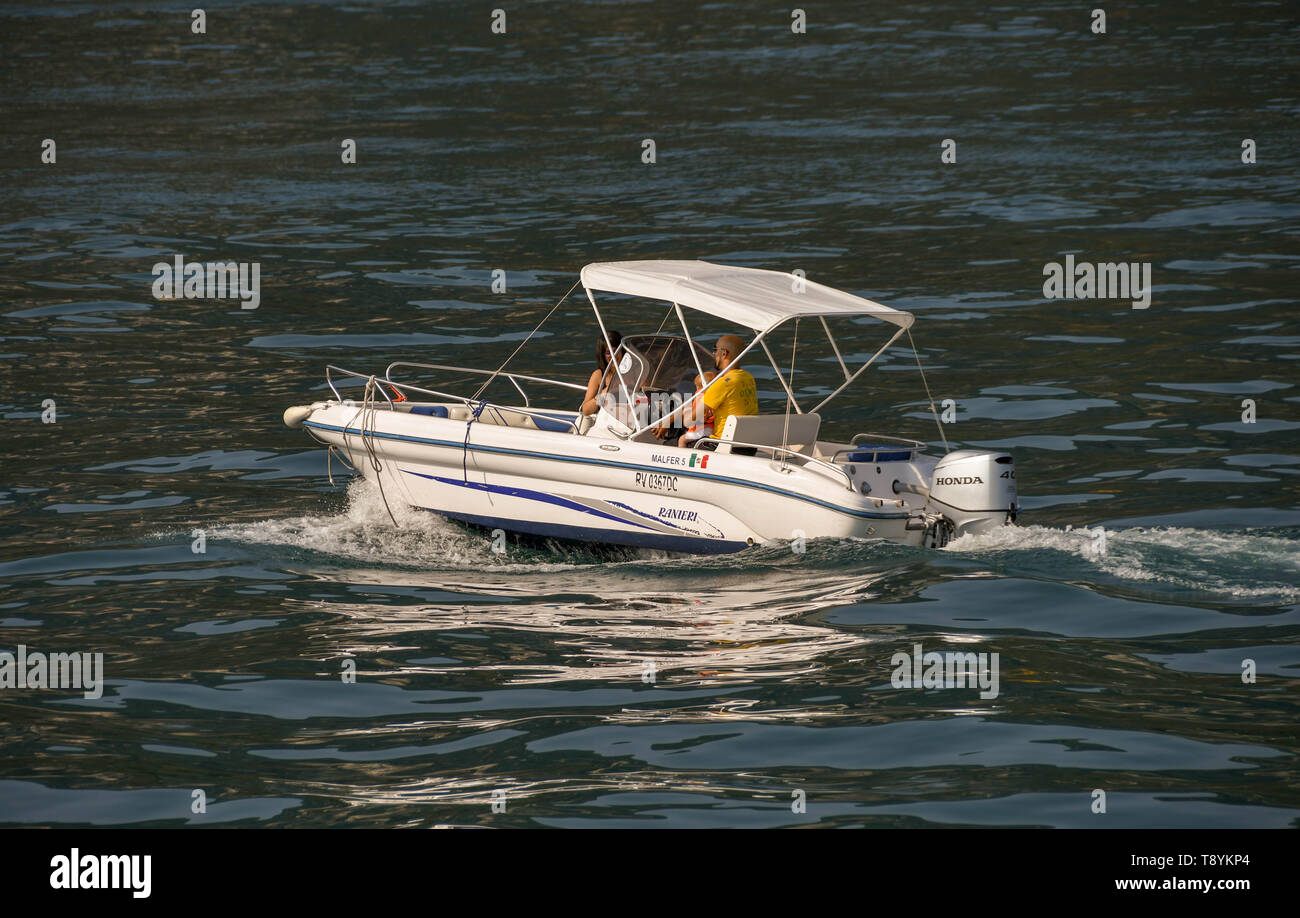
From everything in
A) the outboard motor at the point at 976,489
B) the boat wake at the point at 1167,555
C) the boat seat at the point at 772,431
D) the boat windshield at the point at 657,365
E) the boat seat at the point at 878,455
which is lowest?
the boat wake at the point at 1167,555

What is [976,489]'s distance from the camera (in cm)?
1198

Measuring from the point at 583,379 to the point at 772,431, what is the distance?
20.9 ft

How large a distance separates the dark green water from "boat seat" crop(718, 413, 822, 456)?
100 centimetres

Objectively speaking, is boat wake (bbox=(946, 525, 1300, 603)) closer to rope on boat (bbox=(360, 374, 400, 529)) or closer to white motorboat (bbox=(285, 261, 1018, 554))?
white motorboat (bbox=(285, 261, 1018, 554))

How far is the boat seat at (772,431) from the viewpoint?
41.3ft

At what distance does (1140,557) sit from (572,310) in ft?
40.6

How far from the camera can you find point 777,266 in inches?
883

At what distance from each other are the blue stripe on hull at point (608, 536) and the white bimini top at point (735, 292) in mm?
1706

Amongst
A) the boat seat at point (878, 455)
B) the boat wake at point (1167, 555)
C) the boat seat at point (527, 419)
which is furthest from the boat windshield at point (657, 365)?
the boat wake at point (1167, 555)

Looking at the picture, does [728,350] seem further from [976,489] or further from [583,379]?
[583,379]

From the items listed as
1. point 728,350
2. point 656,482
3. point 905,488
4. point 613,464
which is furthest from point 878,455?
point 613,464

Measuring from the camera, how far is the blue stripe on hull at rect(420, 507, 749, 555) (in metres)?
12.5

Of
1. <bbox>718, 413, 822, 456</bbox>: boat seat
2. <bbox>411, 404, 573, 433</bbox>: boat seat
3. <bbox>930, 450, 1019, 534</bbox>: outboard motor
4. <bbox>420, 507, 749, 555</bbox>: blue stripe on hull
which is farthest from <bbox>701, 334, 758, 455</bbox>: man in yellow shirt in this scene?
<bbox>930, 450, 1019, 534</bbox>: outboard motor

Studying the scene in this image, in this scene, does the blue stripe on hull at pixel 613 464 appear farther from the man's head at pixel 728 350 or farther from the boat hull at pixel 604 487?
the man's head at pixel 728 350
